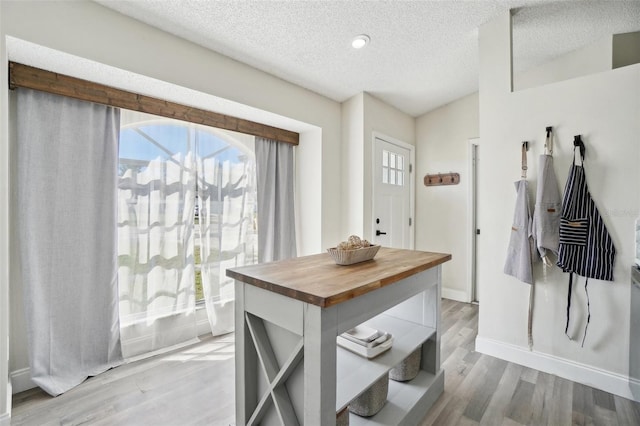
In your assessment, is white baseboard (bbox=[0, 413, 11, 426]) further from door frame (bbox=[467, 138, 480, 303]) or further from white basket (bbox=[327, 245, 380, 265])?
door frame (bbox=[467, 138, 480, 303])

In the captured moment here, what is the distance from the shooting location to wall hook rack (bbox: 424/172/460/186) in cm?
384

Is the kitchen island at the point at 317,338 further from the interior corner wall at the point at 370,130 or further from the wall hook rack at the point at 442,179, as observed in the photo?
the wall hook rack at the point at 442,179

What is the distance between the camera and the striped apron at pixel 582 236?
6.38 ft

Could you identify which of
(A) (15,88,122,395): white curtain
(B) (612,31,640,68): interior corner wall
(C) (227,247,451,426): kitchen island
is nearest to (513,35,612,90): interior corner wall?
(B) (612,31,640,68): interior corner wall

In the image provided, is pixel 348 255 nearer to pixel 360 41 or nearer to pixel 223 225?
pixel 223 225

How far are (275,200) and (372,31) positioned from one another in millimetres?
1854

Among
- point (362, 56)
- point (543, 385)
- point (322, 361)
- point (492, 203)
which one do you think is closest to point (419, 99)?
point (362, 56)

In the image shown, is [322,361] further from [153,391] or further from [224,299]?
[224,299]

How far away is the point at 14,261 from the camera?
1925mm

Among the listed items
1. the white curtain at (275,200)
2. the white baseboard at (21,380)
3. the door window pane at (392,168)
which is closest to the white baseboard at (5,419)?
the white baseboard at (21,380)

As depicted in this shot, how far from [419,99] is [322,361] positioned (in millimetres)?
3519

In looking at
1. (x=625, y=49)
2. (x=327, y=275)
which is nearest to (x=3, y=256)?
(x=327, y=275)

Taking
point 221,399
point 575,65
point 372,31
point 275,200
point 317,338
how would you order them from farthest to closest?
point 275,200 < point 575,65 < point 372,31 < point 221,399 < point 317,338

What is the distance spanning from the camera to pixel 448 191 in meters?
3.93
